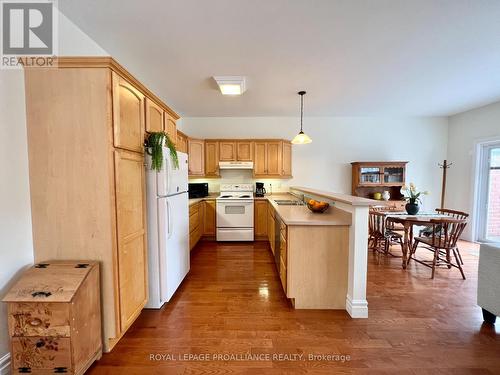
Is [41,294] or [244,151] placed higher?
[244,151]

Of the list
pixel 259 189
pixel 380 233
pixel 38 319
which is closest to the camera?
pixel 38 319

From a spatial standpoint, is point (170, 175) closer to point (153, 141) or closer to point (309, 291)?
point (153, 141)

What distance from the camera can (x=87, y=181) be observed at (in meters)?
1.47

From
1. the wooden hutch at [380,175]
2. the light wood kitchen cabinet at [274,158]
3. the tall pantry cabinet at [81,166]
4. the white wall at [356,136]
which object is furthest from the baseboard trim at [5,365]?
the wooden hutch at [380,175]

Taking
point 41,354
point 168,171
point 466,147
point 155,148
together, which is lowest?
point 41,354

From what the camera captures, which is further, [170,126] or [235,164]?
[235,164]

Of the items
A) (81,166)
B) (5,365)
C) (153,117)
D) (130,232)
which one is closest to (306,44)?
(153,117)

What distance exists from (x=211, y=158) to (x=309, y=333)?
3.79 meters

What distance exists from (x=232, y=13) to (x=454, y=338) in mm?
3360

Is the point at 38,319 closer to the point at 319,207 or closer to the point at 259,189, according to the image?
the point at 319,207

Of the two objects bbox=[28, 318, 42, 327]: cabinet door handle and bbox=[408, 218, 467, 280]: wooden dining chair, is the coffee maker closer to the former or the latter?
bbox=[408, 218, 467, 280]: wooden dining chair

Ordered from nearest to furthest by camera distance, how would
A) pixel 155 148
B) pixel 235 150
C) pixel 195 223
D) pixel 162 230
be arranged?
pixel 155 148 < pixel 162 230 < pixel 195 223 < pixel 235 150

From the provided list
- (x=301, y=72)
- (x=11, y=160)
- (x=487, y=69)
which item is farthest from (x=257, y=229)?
(x=487, y=69)

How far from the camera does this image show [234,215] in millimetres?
4266
